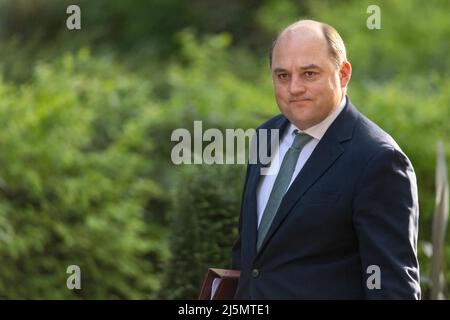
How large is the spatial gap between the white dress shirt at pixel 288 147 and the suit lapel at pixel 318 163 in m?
0.03

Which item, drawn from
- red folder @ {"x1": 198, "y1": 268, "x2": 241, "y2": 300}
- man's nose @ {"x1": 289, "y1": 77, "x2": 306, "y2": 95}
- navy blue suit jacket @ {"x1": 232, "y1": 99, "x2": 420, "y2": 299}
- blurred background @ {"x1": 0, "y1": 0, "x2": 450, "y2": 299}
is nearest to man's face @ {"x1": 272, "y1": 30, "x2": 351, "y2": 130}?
man's nose @ {"x1": 289, "y1": 77, "x2": 306, "y2": 95}

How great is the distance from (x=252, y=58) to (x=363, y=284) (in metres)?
10.2

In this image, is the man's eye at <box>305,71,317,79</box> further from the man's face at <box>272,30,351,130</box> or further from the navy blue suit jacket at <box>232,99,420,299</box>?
the navy blue suit jacket at <box>232,99,420,299</box>

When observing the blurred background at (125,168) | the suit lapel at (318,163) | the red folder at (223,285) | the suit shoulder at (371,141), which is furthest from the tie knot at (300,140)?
the blurred background at (125,168)

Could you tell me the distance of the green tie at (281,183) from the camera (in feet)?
12.0

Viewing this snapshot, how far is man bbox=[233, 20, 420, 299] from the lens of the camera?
3.33 m

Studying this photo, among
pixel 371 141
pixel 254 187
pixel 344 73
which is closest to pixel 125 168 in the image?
pixel 254 187

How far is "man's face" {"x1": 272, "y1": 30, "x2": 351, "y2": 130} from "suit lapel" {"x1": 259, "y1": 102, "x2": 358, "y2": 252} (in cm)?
8

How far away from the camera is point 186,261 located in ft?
18.3

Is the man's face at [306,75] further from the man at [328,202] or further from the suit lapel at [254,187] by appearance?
the suit lapel at [254,187]
